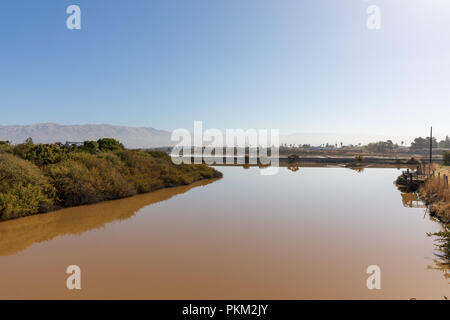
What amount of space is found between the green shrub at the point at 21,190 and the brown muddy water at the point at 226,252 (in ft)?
1.79

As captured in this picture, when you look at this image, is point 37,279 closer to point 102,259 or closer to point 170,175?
point 102,259

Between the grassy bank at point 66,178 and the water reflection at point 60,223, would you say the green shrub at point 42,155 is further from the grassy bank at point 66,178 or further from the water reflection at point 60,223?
the water reflection at point 60,223

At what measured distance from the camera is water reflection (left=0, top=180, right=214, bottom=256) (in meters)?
8.39

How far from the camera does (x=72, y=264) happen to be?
6602mm

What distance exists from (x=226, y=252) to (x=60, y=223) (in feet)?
23.0

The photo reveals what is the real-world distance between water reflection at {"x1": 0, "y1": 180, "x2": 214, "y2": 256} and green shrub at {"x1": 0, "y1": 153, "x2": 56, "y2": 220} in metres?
0.43

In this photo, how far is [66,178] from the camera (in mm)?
13242

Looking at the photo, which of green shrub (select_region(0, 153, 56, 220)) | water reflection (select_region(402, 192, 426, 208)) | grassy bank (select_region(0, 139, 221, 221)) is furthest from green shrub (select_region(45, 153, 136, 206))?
water reflection (select_region(402, 192, 426, 208))

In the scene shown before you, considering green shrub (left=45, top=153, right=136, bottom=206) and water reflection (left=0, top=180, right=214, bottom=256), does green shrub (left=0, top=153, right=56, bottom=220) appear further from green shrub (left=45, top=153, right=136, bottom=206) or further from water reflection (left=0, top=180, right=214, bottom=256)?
green shrub (left=45, top=153, right=136, bottom=206)

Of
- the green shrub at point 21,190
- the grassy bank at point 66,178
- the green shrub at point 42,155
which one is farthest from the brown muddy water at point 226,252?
the green shrub at point 42,155

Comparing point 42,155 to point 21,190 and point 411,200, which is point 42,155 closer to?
point 21,190

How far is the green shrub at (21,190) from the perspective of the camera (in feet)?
34.7
